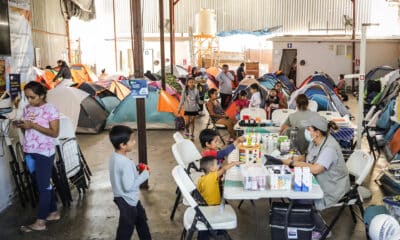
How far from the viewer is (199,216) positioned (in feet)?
11.5

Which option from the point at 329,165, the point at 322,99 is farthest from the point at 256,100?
the point at 329,165

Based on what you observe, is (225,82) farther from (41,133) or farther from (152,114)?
(41,133)

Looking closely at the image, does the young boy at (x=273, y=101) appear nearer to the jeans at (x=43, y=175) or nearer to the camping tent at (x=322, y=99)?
the camping tent at (x=322, y=99)

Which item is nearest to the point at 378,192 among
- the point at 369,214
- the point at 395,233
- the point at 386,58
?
the point at 369,214

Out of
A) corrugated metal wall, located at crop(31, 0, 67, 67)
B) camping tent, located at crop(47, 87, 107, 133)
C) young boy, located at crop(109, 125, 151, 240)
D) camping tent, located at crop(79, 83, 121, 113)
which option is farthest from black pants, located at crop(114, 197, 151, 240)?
corrugated metal wall, located at crop(31, 0, 67, 67)

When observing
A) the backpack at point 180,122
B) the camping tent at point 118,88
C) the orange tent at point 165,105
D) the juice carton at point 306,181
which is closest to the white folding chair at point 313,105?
the backpack at point 180,122

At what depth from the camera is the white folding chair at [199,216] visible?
137 inches

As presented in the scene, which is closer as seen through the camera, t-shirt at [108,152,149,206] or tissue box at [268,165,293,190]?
tissue box at [268,165,293,190]

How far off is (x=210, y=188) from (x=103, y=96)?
8.59 metres

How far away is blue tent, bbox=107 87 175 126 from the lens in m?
10.3

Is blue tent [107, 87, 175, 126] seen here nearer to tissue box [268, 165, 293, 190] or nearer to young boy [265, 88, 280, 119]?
young boy [265, 88, 280, 119]

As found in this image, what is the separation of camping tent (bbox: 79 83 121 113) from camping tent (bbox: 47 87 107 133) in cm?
81

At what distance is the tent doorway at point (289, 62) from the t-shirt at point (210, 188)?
16.3 metres

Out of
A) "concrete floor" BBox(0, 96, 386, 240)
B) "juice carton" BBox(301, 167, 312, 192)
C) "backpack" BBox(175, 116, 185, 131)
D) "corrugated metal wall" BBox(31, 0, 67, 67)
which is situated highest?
"corrugated metal wall" BBox(31, 0, 67, 67)
